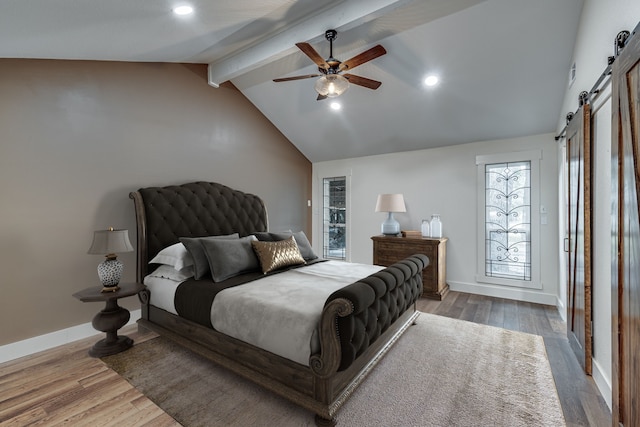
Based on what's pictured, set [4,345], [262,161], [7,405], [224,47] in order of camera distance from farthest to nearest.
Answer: [262,161] < [224,47] < [4,345] < [7,405]

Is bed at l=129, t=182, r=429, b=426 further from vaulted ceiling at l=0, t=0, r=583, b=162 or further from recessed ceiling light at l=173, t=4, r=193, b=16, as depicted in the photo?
recessed ceiling light at l=173, t=4, r=193, b=16

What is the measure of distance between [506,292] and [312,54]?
4065 mm

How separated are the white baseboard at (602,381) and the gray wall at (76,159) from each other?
426cm

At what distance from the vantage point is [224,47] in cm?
323

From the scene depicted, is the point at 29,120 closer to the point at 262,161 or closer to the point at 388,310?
the point at 262,161

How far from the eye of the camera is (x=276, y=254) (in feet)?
9.96

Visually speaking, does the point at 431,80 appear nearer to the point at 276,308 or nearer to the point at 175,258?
the point at 276,308

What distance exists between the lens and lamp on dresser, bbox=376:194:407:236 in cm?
453

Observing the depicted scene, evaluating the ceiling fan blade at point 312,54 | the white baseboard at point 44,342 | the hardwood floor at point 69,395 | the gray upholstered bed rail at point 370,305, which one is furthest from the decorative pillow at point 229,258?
the ceiling fan blade at point 312,54

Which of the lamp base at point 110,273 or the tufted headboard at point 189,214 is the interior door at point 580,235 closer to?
the tufted headboard at point 189,214

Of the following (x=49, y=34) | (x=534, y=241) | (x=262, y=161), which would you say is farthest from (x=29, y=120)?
(x=534, y=241)

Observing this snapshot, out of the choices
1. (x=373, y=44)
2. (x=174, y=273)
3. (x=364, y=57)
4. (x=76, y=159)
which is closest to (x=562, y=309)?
(x=364, y=57)

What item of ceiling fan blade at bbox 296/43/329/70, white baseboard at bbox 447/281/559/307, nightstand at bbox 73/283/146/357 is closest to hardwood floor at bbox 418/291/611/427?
white baseboard at bbox 447/281/559/307

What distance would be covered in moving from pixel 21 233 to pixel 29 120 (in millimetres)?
1017
